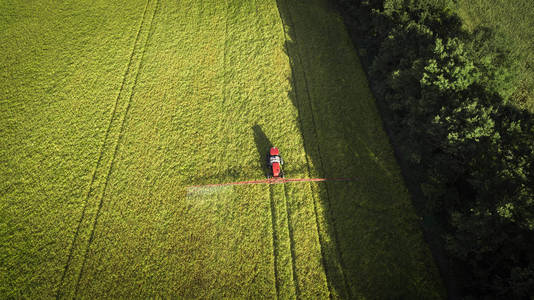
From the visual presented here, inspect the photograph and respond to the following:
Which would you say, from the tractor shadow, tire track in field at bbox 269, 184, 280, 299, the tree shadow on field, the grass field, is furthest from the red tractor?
the grass field

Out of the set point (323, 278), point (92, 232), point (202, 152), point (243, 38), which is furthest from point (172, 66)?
point (323, 278)

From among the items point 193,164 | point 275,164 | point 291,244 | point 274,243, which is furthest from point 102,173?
point 291,244

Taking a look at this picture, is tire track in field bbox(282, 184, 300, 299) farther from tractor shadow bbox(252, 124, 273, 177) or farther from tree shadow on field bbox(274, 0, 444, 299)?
tractor shadow bbox(252, 124, 273, 177)

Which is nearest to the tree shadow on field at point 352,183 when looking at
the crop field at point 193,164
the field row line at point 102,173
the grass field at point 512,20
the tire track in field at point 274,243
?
the crop field at point 193,164

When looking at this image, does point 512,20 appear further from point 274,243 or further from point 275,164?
point 274,243

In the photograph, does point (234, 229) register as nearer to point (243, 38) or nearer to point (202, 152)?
point (202, 152)

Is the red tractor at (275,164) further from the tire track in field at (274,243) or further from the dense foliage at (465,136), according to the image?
the dense foliage at (465,136)
